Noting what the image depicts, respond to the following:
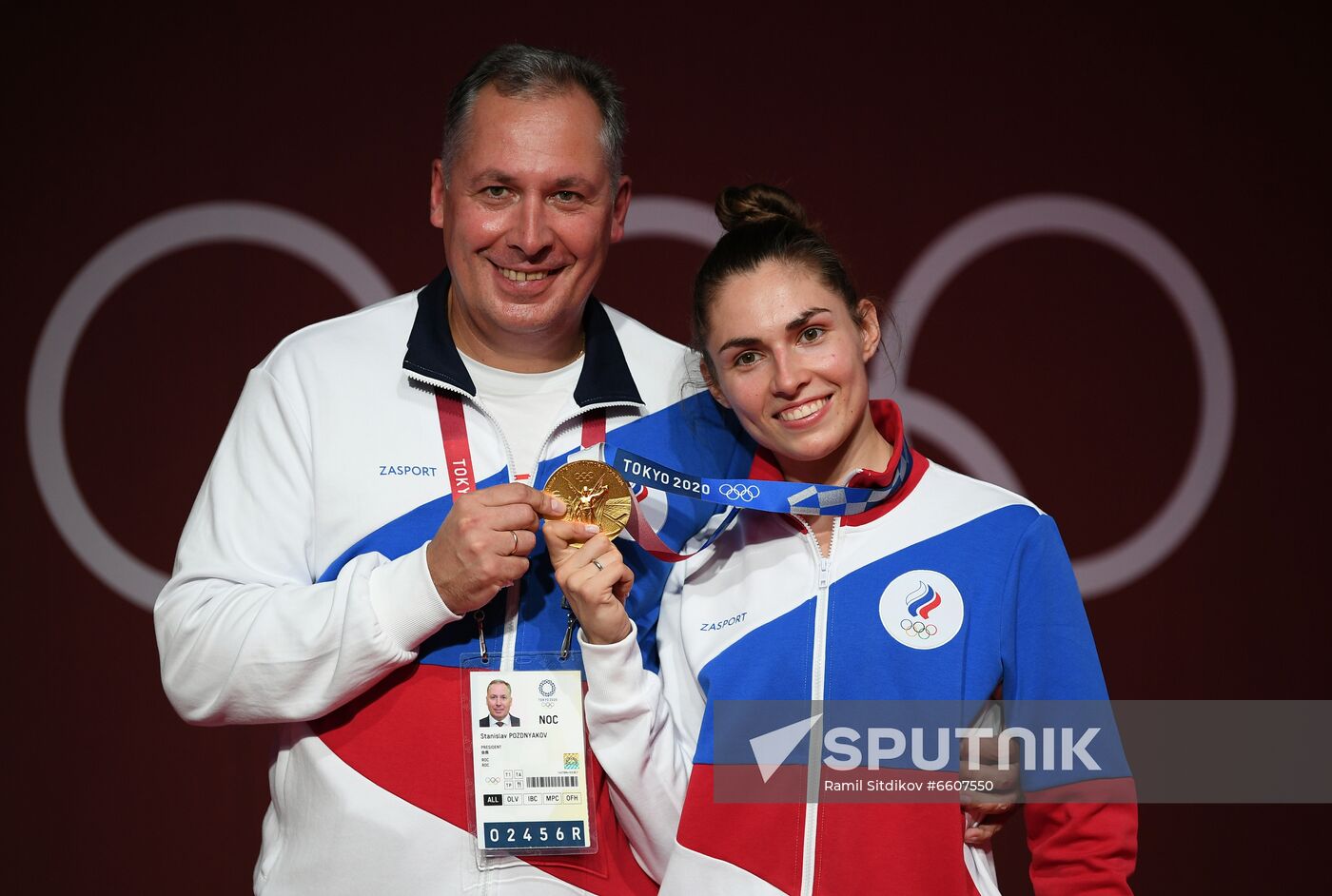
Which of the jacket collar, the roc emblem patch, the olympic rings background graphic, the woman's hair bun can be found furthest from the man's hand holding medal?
the olympic rings background graphic

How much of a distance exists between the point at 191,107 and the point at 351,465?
1.81m

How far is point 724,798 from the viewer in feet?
6.03

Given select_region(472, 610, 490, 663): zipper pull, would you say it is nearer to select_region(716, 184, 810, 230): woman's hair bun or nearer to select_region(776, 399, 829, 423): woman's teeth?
select_region(776, 399, 829, 423): woman's teeth

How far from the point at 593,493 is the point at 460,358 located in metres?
0.39

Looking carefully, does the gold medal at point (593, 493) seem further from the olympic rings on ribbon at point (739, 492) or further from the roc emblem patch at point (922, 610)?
the roc emblem patch at point (922, 610)

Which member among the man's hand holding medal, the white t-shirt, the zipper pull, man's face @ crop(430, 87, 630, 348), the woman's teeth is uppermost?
man's face @ crop(430, 87, 630, 348)

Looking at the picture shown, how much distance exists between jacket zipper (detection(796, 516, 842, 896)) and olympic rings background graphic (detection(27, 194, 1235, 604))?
1.52 m

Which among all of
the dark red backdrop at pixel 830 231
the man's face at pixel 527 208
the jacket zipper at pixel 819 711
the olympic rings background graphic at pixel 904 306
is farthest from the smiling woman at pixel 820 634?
the dark red backdrop at pixel 830 231

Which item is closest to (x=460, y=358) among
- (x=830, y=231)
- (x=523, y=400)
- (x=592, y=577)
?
(x=523, y=400)

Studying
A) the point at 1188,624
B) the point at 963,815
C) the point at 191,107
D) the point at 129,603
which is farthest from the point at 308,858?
the point at 1188,624

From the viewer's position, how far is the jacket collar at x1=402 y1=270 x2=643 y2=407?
2.03 m

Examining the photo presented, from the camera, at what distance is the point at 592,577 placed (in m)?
1.79

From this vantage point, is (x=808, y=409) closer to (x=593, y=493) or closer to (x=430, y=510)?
(x=593, y=493)

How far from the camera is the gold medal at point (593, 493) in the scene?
1.85 metres
